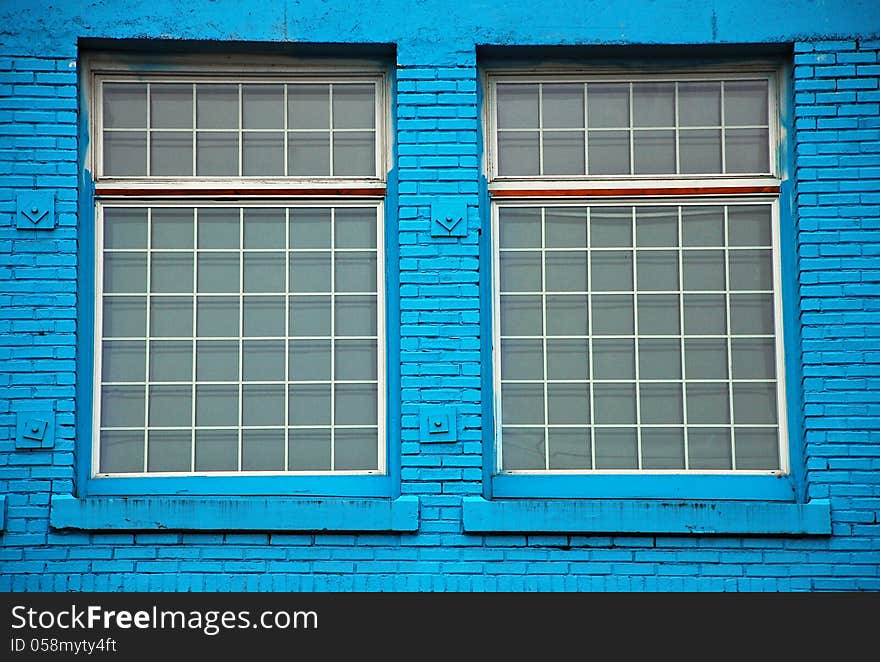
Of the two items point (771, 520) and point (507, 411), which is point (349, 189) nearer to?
point (507, 411)

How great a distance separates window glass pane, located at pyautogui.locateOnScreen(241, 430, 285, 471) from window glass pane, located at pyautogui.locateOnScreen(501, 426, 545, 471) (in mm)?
1291

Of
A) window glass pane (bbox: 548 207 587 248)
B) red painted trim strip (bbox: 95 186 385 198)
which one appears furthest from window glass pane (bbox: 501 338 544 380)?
red painted trim strip (bbox: 95 186 385 198)

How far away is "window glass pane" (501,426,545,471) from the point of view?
7.14m

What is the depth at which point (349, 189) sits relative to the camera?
23.9 feet

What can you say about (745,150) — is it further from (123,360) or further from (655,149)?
(123,360)

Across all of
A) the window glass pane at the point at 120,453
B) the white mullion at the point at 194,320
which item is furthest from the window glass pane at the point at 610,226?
the window glass pane at the point at 120,453

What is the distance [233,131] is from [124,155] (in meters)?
0.66

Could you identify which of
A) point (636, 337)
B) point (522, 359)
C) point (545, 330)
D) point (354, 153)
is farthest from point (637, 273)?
point (354, 153)

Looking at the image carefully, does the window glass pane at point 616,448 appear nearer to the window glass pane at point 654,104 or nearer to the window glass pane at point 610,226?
the window glass pane at point 610,226

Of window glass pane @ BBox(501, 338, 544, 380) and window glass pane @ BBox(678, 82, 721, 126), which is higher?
window glass pane @ BBox(678, 82, 721, 126)

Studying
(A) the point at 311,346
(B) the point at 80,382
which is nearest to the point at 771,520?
(A) the point at 311,346

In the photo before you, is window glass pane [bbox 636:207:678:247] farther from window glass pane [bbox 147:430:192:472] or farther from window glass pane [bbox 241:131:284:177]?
window glass pane [bbox 147:430:192:472]

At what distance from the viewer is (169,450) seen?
281 inches

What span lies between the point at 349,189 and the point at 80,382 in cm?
191
